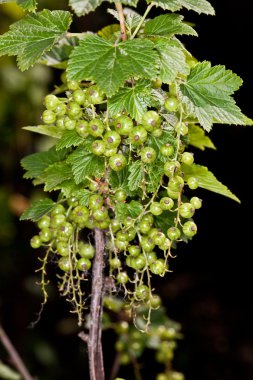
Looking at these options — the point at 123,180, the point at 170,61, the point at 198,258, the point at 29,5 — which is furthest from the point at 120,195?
the point at 198,258

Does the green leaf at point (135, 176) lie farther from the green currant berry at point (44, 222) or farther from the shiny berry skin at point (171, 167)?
the green currant berry at point (44, 222)

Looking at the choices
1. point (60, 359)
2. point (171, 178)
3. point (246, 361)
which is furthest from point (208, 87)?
point (246, 361)

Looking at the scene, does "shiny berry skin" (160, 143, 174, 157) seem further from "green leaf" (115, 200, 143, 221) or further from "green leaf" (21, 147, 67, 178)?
"green leaf" (21, 147, 67, 178)

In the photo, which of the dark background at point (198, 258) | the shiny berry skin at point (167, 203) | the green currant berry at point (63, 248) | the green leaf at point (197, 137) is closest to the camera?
the shiny berry skin at point (167, 203)

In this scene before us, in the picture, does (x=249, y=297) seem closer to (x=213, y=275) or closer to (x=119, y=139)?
(x=213, y=275)

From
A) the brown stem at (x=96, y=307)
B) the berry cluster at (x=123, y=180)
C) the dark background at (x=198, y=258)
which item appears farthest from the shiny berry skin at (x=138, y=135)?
the dark background at (x=198, y=258)

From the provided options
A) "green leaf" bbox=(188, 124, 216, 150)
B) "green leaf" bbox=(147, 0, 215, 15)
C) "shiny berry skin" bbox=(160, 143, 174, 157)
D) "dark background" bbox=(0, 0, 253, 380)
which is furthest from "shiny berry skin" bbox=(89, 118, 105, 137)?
"dark background" bbox=(0, 0, 253, 380)
